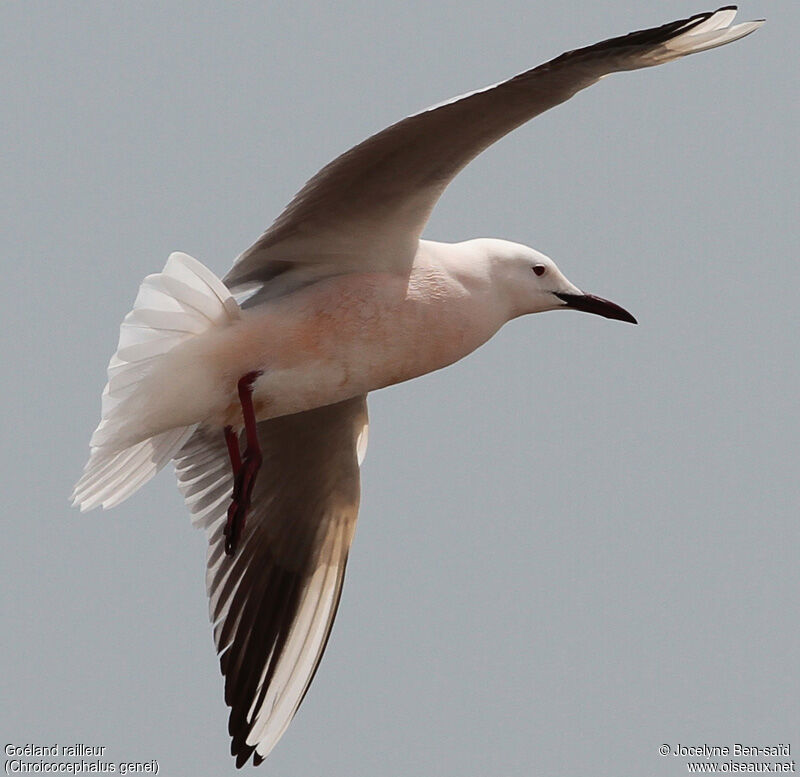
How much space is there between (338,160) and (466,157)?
1.65 feet

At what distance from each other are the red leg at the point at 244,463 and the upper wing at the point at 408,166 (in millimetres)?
482

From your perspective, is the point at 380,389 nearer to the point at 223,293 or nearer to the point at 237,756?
the point at 223,293

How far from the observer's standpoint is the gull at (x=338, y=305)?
6.76 m

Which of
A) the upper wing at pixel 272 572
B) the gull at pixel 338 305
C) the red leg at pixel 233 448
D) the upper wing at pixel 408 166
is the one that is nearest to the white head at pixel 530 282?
the gull at pixel 338 305

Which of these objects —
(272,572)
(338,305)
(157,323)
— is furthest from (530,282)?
(272,572)

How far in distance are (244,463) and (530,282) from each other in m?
1.42

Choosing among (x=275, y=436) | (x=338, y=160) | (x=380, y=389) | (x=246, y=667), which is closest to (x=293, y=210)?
(x=338, y=160)

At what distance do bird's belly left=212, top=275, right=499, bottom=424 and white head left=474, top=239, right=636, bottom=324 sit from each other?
1.05 feet

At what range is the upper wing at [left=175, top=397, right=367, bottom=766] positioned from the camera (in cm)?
825

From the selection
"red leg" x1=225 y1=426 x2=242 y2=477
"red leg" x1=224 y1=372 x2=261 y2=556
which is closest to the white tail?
"red leg" x1=224 y1=372 x2=261 y2=556

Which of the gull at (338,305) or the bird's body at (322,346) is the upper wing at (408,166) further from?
the bird's body at (322,346)

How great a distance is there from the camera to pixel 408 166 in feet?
22.8

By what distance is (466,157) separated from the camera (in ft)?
22.8

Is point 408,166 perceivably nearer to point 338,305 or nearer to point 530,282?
point 338,305
